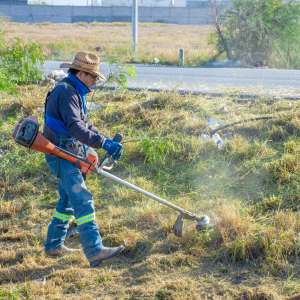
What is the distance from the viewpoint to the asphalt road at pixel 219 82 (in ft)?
31.4

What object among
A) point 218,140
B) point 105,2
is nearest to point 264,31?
point 218,140

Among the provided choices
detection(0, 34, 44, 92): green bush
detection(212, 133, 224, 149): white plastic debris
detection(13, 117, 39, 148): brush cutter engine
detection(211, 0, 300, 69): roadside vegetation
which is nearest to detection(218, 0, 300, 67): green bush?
detection(211, 0, 300, 69): roadside vegetation

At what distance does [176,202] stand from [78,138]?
5.23 feet

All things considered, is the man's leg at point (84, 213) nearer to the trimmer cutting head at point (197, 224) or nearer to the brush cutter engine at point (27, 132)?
the brush cutter engine at point (27, 132)

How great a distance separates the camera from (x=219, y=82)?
40.5 ft

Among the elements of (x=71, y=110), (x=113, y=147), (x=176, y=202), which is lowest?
(x=176, y=202)

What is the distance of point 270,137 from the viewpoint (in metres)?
7.30

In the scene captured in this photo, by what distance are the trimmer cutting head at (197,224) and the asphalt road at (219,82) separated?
11.6 feet

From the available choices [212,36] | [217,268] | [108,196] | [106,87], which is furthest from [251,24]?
[217,268]

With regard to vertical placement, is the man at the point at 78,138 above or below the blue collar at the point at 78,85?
below

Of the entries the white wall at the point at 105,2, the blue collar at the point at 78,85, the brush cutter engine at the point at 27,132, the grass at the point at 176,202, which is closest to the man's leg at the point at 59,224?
the grass at the point at 176,202

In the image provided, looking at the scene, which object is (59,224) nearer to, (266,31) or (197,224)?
(197,224)

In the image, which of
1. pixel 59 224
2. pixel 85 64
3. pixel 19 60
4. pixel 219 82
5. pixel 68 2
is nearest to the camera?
pixel 85 64

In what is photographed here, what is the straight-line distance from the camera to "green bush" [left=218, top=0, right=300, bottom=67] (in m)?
19.6
